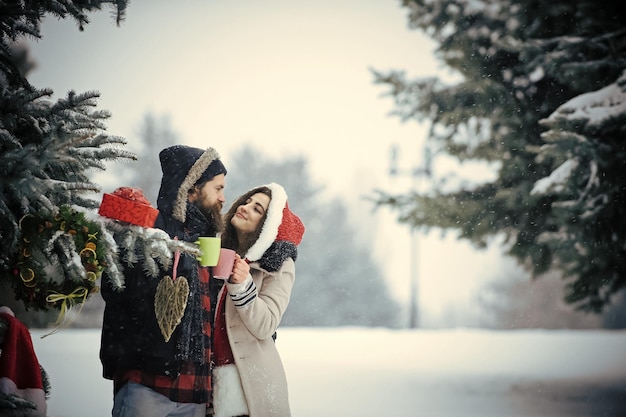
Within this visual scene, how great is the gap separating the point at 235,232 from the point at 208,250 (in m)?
0.50

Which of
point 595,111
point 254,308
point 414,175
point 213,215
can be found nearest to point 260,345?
point 254,308

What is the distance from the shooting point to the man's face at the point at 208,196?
273cm

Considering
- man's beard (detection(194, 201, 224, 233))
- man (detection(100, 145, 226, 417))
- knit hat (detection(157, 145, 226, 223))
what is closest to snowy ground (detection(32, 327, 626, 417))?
man (detection(100, 145, 226, 417))

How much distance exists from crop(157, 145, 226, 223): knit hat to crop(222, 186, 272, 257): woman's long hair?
238 mm

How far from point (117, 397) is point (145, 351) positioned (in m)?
0.23

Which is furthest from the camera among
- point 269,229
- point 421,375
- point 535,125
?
point 535,125

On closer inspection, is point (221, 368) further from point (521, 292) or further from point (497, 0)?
point (521, 292)

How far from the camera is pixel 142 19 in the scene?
944 centimetres

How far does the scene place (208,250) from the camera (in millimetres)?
2426

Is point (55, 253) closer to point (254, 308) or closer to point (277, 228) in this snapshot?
point (254, 308)

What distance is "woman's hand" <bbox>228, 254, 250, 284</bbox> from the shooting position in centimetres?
256

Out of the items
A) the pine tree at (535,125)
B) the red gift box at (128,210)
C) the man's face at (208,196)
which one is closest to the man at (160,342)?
the man's face at (208,196)

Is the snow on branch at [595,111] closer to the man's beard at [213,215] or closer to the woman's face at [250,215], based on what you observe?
the woman's face at [250,215]

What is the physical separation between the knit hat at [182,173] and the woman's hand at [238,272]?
11.6 inches
